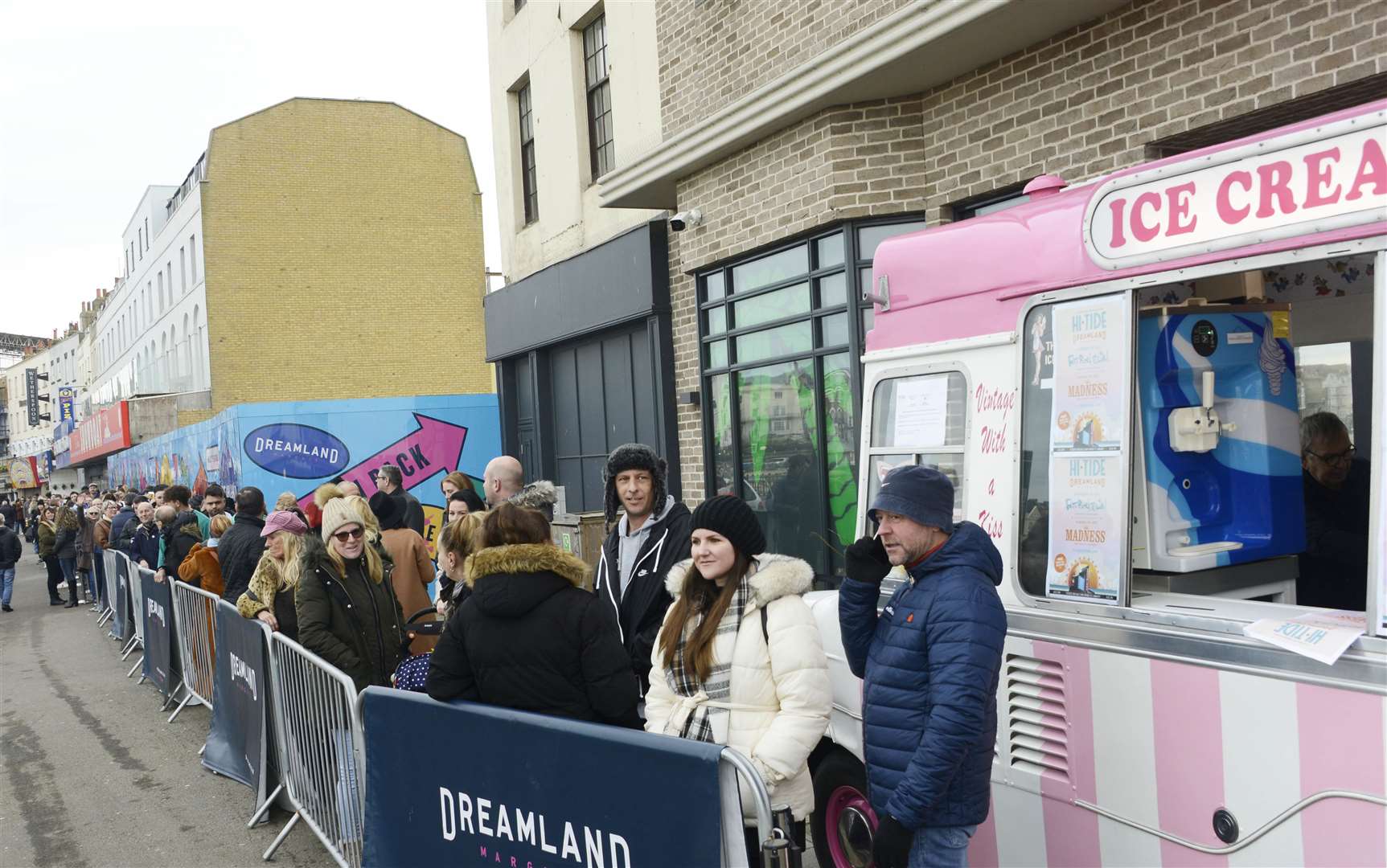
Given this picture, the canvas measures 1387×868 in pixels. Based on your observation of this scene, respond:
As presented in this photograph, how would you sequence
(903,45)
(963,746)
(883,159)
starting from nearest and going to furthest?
1. (963,746)
2. (903,45)
3. (883,159)

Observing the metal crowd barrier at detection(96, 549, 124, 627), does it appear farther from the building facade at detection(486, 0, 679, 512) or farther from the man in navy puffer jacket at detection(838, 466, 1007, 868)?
the man in navy puffer jacket at detection(838, 466, 1007, 868)

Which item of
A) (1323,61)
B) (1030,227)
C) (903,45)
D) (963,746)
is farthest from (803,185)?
(963,746)

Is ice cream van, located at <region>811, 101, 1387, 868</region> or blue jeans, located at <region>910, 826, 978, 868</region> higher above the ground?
ice cream van, located at <region>811, 101, 1387, 868</region>

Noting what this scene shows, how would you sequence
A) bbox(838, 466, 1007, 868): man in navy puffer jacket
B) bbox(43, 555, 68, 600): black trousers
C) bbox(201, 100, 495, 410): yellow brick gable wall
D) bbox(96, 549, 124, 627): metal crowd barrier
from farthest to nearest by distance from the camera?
1. bbox(201, 100, 495, 410): yellow brick gable wall
2. bbox(43, 555, 68, 600): black trousers
3. bbox(96, 549, 124, 627): metal crowd barrier
4. bbox(838, 466, 1007, 868): man in navy puffer jacket

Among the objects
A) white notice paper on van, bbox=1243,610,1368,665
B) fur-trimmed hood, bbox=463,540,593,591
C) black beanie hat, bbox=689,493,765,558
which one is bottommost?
white notice paper on van, bbox=1243,610,1368,665

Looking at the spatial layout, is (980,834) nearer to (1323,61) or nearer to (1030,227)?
(1030,227)

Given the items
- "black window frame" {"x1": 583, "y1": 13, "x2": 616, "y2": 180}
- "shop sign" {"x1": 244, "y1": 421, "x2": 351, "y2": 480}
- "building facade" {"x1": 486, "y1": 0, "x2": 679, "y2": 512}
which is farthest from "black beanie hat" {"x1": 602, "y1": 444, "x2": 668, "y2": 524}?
"shop sign" {"x1": 244, "y1": 421, "x2": 351, "y2": 480}

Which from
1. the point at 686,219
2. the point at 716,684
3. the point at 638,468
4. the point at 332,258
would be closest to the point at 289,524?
the point at 638,468

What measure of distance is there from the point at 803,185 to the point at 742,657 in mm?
6293

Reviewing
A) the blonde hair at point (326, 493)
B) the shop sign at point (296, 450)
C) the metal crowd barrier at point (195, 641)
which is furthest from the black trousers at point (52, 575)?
the blonde hair at point (326, 493)

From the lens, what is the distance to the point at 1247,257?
Result: 3.31m

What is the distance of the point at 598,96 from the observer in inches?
541

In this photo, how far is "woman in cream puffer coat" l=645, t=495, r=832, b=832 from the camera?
3.58 m

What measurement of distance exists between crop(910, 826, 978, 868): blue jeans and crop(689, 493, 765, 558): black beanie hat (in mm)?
996
